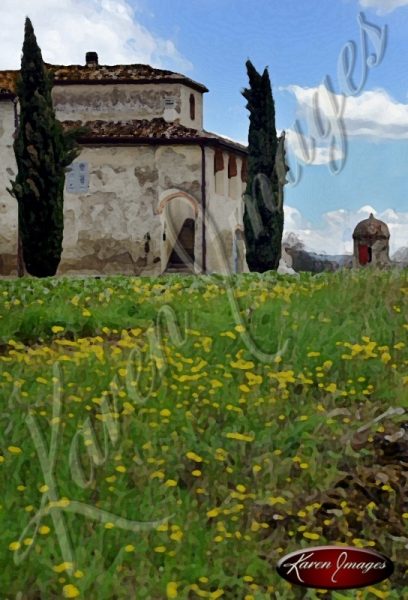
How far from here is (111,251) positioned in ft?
87.7

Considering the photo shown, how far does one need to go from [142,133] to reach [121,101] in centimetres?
195

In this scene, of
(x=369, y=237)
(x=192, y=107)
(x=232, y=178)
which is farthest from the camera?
(x=369, y=237)

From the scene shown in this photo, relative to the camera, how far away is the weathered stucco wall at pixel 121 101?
27.9 m

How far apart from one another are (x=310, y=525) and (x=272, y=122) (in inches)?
799

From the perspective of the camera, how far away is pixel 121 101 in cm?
2795

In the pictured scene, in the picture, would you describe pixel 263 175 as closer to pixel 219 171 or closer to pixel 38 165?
pixel 219 171

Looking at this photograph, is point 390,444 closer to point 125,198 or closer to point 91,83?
point 125,198

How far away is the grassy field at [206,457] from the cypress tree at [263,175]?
15.5 metres

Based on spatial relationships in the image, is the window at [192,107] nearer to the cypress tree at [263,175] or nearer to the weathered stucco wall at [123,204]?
the weathered stucco wall at [123,204]

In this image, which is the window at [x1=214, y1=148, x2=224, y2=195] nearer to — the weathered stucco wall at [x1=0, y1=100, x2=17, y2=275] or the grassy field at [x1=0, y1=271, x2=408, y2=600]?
the weathered stucco wall at [x1=0, y1=100, x2=17, y2=275]

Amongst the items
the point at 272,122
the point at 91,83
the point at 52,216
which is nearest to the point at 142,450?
the point at 52,216

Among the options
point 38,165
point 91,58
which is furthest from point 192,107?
point 38,165

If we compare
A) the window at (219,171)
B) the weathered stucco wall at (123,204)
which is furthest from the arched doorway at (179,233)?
the window at (219,171)

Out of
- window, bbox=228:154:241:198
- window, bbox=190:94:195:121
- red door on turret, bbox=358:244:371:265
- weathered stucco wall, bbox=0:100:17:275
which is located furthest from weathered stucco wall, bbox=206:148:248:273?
weathered stucco wall, bbox=0:100:17:275
